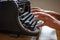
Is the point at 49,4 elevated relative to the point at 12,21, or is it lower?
elevated

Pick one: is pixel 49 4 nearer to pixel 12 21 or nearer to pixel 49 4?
pixel 49 4

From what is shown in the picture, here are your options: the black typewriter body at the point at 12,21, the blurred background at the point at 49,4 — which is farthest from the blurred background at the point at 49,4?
the black typewriter body at the point at 12,21

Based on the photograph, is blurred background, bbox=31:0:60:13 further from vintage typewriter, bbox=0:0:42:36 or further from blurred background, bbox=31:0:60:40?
vintage typewriter, bbox=0:0:42:36

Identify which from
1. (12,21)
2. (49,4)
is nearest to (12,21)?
(12,21)

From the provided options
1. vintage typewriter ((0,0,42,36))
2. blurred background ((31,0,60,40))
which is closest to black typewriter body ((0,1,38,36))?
vintage typewriter ((0,0,42,36))

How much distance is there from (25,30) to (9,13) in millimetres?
132

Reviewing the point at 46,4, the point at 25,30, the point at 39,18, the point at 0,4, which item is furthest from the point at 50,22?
the point at 46,4

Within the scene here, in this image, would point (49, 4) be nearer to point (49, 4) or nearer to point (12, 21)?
point (49, 4)

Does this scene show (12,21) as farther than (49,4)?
No

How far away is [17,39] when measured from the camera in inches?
27.0

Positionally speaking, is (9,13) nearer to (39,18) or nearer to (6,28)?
(6,28)

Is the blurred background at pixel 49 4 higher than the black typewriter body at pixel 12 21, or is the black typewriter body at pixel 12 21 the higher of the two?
the blurred background at pixel 49 4

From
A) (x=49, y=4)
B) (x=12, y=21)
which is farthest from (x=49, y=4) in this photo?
(x=12, y=21)

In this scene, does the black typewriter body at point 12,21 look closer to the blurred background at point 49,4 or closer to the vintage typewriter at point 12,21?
the vintage typewriter at point 12,21
